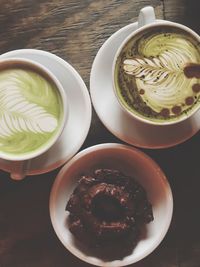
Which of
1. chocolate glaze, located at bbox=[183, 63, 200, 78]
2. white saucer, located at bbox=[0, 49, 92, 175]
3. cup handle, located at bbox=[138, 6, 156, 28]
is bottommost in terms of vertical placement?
white saucer, located at bbox=[0, 49, 92, 175]

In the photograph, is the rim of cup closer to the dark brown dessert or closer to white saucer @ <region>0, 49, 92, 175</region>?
white saucer @ <region>0, 49, 92, 175</region>

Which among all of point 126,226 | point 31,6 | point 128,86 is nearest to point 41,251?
point 126,226

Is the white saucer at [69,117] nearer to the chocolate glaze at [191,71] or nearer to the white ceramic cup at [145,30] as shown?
the white ceramic cup at [145,30]

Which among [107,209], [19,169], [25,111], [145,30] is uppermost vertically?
[145,30]

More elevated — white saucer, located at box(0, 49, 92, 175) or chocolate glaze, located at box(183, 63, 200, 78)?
chocolate glaze, located at box(183, 63, 200, 78)

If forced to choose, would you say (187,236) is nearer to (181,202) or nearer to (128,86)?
(181,202)

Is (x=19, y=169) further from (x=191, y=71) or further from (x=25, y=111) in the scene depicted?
(x=191, y=71)

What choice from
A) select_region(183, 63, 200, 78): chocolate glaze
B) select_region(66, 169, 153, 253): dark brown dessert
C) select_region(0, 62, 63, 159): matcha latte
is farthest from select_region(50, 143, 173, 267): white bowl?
select_region(183, 63, 200, 78): chocolate glaze

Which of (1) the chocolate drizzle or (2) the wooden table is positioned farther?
(2) the wooden table

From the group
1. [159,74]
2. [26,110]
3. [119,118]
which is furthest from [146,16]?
[26,110]
